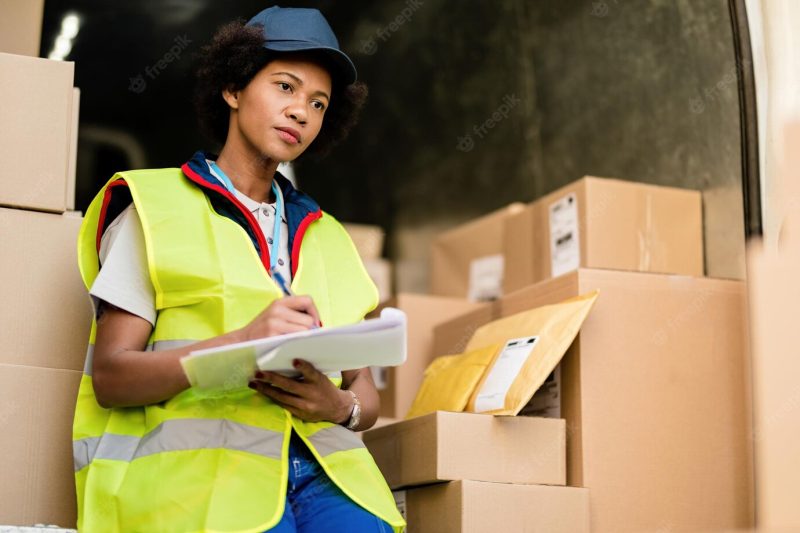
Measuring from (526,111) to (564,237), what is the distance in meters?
1.08

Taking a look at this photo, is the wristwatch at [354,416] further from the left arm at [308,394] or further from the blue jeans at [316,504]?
the blue jeans at [316,504]

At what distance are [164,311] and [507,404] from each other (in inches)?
28.0

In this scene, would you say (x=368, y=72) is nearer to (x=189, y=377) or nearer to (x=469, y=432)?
(x=469, y=432)

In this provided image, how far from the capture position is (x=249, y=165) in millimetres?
2094

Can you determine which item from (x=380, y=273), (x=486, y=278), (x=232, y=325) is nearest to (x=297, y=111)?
(x=232, y=325)

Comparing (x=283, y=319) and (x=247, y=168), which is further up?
(x=247, y=168)

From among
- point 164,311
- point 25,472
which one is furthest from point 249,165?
point 25,472

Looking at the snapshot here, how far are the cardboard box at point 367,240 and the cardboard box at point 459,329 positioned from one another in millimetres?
1373

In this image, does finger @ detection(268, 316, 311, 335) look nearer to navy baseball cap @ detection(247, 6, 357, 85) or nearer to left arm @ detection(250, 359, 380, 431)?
left arm @ detection(250, 359, 380, 431)

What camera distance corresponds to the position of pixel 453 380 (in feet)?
8.29

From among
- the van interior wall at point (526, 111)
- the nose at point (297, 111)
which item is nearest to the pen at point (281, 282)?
the nose at point (297, 111)

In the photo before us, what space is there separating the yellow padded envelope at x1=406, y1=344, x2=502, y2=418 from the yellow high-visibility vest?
480 mm

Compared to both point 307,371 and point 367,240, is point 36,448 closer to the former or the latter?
point 307,371

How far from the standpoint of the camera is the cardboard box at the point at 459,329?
9.04ft
